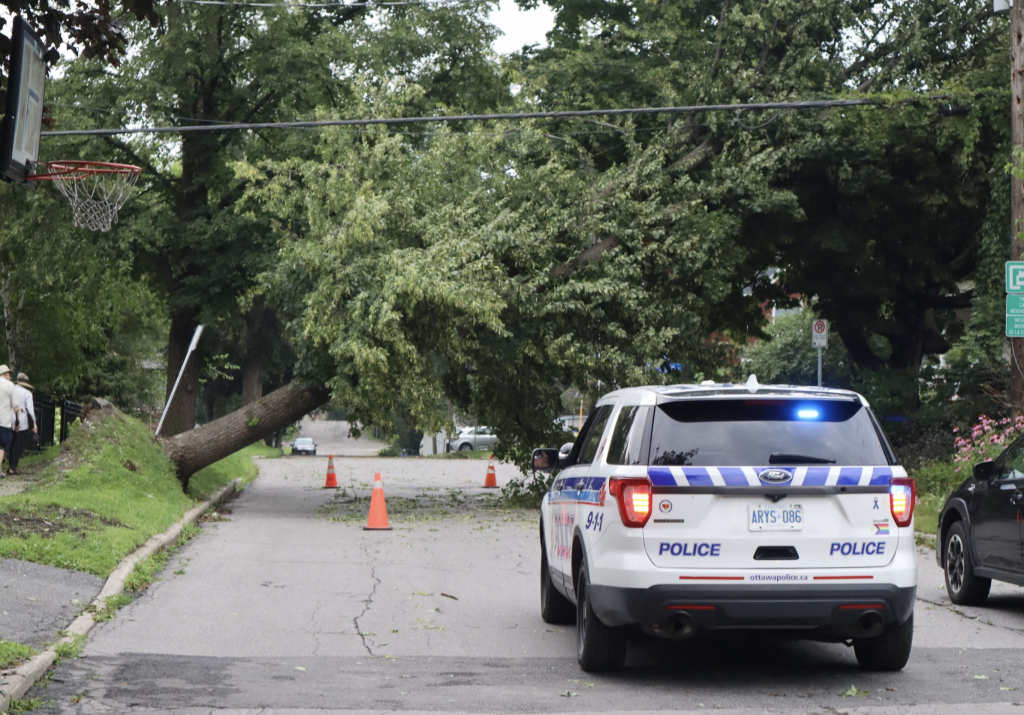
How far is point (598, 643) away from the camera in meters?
7.70

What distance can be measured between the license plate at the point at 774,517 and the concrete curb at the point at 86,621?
410 cm

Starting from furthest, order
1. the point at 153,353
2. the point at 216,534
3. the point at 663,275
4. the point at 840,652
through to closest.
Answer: the point at 153,353, the point at 663,275, the point at 216,534, the point at 840,652

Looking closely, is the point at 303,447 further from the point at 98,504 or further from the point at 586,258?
the point at 98,504

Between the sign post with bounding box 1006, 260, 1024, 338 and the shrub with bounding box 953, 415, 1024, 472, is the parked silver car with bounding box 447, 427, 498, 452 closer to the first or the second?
the shrub with bounding box 953, 415, 1024, 472

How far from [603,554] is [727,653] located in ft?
5.94

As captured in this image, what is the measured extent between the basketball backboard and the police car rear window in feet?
12.4

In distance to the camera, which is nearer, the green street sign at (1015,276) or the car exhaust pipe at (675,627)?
the car exhaust pipe at (675,627)

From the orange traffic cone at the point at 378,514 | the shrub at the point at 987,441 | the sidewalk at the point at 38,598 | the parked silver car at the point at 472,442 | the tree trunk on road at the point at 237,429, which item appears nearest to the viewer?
the sidewalk at the point at 38,598

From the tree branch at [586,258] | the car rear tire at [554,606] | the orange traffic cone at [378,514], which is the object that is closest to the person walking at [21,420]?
the orange traffic cone at [378,514]

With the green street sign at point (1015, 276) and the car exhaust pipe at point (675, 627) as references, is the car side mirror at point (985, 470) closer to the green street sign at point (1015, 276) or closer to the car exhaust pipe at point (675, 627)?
the car exhaust pipe at point (675, 627)

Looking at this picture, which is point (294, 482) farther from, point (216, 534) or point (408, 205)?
point (216, 534)

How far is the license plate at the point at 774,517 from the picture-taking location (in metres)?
7.21

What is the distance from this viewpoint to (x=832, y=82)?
90.3 feet

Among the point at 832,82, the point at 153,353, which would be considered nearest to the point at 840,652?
the point at 832,82
